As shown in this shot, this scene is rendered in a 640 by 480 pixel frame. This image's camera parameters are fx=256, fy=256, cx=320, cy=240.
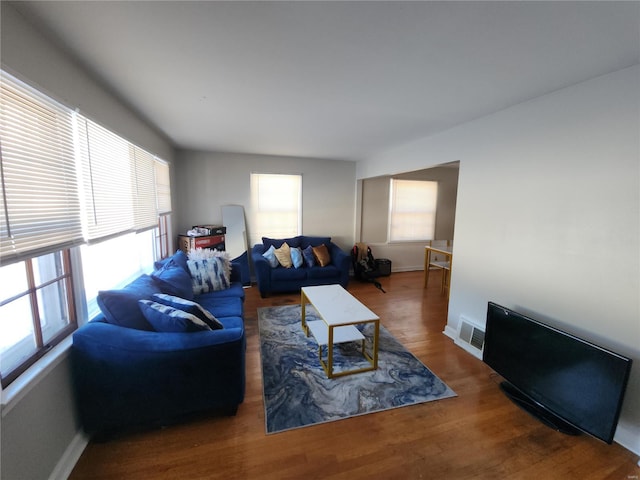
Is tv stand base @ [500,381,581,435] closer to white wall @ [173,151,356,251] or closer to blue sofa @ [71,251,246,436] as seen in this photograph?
blue sofa @ [71,251,246,436]

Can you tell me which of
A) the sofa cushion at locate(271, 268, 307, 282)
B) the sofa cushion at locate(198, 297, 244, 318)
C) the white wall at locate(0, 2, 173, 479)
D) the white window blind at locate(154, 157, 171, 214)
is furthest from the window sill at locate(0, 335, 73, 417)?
the sofa cushion at locate(271, 268, 307, 282)

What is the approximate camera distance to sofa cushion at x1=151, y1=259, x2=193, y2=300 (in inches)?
90.4

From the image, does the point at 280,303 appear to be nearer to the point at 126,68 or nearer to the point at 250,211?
the point at 250,211

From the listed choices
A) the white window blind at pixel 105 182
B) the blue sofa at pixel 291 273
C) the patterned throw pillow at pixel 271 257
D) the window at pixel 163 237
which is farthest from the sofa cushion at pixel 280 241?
the white window blind at pixel 105 182

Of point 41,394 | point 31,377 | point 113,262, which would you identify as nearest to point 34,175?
point 31,377

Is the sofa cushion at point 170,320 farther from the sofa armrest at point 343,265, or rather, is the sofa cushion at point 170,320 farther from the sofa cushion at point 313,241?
the sofa cushion at point 313,241

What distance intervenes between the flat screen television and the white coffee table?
1.03 metres

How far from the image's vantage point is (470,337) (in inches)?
105

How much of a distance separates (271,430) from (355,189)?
441 centimetres

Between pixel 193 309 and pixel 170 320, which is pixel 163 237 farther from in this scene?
pixel 170 320

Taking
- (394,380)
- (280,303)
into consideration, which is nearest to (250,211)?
(280,303)

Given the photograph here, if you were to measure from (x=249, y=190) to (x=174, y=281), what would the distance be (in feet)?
8.58

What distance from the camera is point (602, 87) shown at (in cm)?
169

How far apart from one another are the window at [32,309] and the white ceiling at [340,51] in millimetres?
1255
